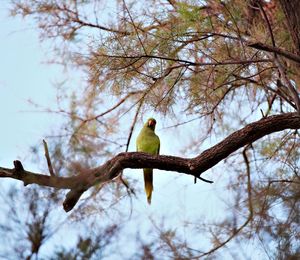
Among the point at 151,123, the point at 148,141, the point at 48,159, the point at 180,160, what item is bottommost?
the point at 48,159

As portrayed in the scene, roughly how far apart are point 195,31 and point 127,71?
0.37m

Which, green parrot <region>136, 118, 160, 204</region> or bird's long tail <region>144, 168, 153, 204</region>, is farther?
green parrot <region>136, 118, 160, 204</region>

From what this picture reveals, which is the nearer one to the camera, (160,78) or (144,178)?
(160,78)

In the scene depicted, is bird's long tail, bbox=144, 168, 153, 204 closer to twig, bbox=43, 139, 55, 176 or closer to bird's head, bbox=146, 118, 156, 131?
bird's head, bbox=146, 118, 156, 131

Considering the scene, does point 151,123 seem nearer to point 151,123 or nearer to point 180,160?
point 151,123

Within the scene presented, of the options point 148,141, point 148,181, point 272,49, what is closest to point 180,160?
point 272,49

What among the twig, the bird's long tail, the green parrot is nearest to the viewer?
the twig

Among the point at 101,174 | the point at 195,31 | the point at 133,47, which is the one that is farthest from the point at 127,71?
the point at 101,174

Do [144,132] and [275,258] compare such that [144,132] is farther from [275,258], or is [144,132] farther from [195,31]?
[275,258]

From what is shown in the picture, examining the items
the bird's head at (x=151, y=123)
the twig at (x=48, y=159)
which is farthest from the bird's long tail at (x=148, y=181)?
the twig at (x=48, y=159)

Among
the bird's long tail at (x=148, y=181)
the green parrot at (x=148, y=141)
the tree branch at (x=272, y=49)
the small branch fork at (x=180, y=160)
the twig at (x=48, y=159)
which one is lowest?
the twig at (x=48, y=159)

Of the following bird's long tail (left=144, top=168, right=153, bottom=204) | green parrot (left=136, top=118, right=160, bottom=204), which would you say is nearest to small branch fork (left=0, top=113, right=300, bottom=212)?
bird's long tail (left=144, top=168, right=153, bottom=204)

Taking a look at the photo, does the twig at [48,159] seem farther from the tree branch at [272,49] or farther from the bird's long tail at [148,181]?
the bird's long tail at [148,181]

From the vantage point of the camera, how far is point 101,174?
2.28 meters
